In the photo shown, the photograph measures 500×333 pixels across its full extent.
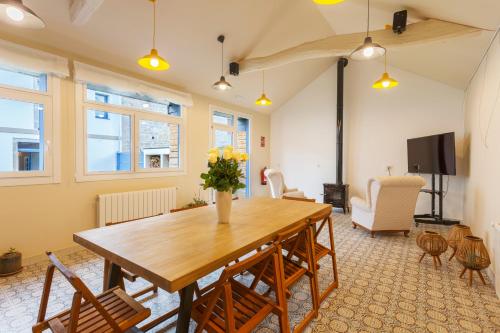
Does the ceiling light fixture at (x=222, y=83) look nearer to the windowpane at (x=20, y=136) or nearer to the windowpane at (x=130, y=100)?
the windowpane at (x=130, y=100)

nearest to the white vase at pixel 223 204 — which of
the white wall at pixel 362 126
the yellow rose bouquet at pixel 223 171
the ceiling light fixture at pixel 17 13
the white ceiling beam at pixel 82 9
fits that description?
the yellow rose bouquet at pixel 223 171

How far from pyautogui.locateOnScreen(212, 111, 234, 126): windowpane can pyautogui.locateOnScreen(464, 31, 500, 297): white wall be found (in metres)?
4.58

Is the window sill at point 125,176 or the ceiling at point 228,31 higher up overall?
the ceiling at point 228,31

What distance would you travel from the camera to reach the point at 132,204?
375cm

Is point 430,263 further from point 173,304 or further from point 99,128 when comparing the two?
point 99,128

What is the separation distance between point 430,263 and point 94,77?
4.99m

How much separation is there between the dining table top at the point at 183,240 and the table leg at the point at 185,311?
0.75ft

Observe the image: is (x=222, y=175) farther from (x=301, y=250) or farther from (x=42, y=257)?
(x=42, y=257)

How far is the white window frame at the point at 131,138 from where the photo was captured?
10.9 feet

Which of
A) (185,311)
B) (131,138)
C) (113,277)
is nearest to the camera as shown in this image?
(185,311)

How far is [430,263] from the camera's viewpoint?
298cm

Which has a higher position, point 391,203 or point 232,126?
point 232,126

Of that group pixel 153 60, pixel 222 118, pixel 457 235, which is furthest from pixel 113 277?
pixel 222 118

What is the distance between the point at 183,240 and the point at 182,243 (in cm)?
5
